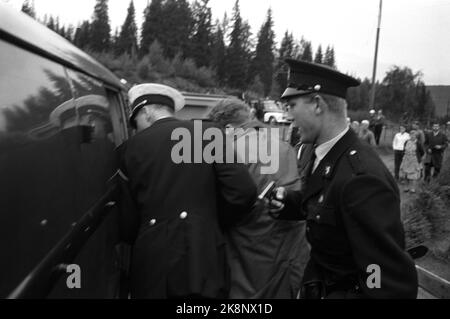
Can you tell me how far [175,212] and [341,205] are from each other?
918mm

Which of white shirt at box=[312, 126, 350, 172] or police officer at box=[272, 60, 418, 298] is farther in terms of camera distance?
white shirt at box=[312, 126, 350, 172]

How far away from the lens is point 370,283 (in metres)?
1.76

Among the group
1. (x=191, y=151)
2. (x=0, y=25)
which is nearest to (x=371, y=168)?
(x=191, y=151)

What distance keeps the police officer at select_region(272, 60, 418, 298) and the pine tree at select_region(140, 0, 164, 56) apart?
80.1m

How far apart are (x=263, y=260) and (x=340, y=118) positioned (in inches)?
41.9

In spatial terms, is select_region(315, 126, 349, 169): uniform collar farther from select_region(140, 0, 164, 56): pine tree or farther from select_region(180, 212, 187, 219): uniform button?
select_region(140, 0, 164, 56): pine tree

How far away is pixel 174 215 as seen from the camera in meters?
2.34

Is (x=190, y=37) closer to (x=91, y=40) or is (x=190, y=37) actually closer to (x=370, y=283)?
(x=91, y=40)

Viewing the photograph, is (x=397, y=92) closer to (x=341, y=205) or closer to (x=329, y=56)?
(x=341, y=205)

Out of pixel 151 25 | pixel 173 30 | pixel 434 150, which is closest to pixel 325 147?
pixel 434 150

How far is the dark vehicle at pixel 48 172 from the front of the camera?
4.65 ft

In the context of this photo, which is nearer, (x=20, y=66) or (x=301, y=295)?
(x=20, y=66)

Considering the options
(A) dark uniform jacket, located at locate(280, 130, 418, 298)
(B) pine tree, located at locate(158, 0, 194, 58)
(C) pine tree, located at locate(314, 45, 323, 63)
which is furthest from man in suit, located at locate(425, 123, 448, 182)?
(C) pine tree, located at locate(314, 45, 323, 63)

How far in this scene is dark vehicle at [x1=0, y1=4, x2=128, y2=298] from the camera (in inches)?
55.8
